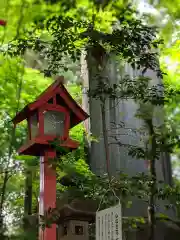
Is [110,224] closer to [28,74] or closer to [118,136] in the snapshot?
[118,136]

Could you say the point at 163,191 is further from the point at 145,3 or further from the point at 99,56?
the point at 145,3

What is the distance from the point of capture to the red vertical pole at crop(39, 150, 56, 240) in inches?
84.4

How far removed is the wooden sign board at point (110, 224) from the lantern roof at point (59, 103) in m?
0.78

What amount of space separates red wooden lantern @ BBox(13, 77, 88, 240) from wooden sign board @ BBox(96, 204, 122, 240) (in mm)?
323

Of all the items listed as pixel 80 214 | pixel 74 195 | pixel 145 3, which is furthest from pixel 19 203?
pixel 145 3

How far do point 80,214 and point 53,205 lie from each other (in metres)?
0.39

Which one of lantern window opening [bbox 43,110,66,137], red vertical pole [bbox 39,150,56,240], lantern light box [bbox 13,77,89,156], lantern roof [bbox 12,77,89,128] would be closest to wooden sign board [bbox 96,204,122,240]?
red vertical pole [bbox 39,150,56,240]

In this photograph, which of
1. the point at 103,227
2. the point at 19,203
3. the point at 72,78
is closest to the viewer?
the point at 103,227

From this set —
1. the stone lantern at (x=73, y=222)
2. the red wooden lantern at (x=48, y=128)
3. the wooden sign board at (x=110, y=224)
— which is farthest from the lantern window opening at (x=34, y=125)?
the wooden sign board at (x=110, y=224)

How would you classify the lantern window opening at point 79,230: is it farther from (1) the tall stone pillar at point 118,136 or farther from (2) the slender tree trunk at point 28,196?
(1) the tall stone pillar at point 118,136

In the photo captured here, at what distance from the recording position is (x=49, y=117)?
2.37 meters

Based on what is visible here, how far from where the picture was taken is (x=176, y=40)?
3.45m

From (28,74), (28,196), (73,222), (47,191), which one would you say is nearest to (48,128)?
(47,191)

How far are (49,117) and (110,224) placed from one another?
0.88m
